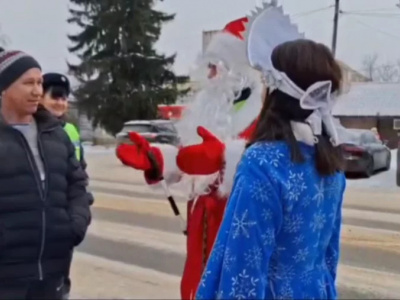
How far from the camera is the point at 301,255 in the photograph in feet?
6.72

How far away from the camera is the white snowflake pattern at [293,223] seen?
6.56ft

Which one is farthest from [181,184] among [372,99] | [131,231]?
[372,99]

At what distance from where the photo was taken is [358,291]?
5.94 meters

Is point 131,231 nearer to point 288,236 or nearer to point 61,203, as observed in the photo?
point 61,203

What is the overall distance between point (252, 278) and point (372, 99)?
38.0 ft

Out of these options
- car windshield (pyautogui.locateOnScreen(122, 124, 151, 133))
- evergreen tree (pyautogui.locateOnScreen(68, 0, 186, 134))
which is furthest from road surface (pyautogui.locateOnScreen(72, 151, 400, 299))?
evergreen tree (pyautogui.locateOnScreen(68, 0, 186, 134))

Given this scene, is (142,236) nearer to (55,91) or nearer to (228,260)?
(55,91)

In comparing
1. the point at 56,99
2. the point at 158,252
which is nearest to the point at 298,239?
the point at 56,99

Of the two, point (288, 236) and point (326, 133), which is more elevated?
point (326, 133)

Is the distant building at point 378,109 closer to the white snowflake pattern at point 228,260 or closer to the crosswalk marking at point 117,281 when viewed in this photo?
the crosswalk marking at point 117,281

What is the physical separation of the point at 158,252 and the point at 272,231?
562 cm

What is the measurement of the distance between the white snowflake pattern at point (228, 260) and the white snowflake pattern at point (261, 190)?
0.55ft

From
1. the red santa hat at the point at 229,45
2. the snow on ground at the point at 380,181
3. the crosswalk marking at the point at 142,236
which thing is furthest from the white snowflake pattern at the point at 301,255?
the snow on ground at the point at 380,181

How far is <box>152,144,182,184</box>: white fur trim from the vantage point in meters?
3.51
